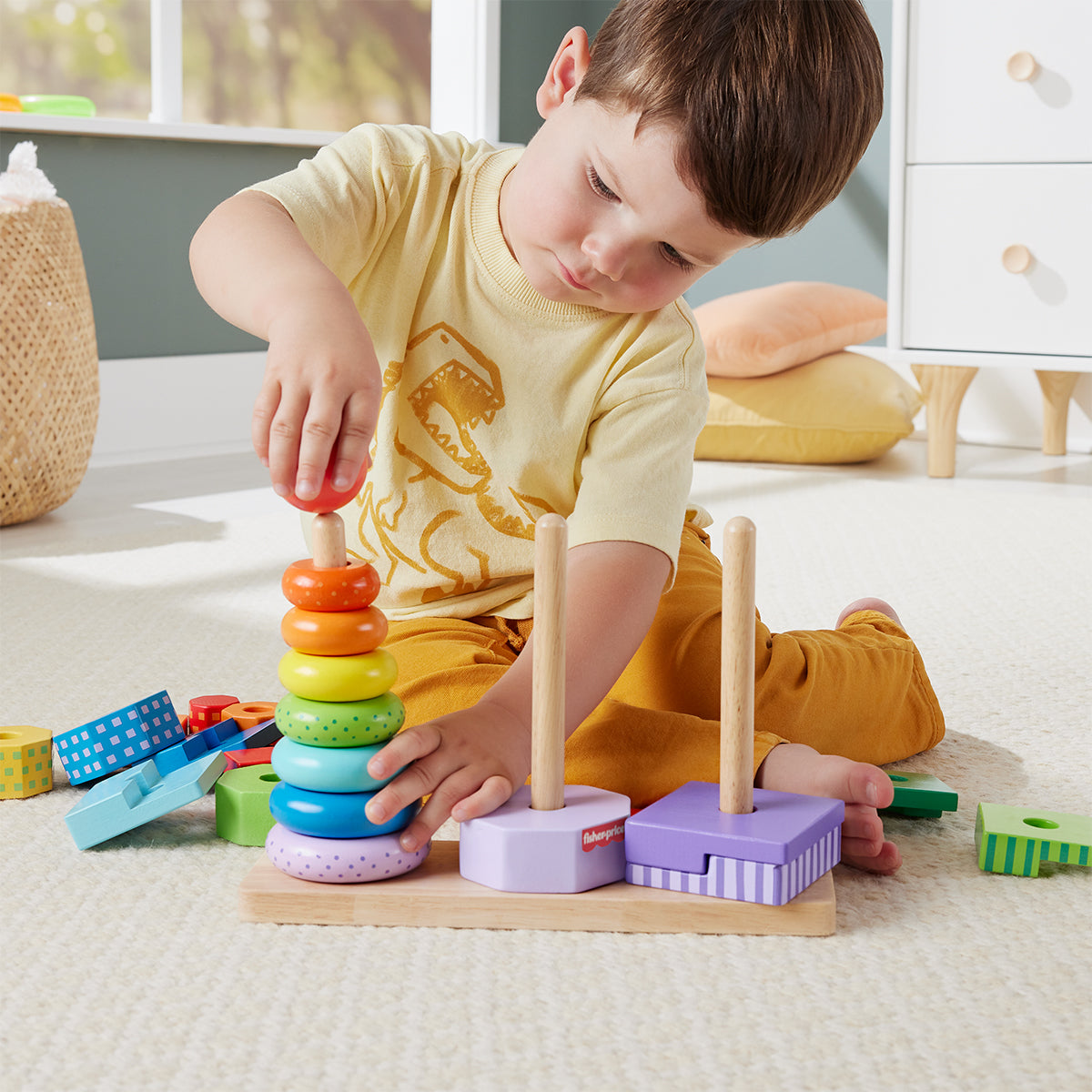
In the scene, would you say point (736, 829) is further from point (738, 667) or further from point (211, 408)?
point (211, 408)

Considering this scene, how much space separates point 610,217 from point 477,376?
0.16 meters

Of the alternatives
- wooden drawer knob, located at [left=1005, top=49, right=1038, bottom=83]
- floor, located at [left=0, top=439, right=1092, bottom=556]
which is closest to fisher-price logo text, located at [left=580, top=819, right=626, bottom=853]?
floor, located at [left=0, top=439, right=1092, bottom=556]

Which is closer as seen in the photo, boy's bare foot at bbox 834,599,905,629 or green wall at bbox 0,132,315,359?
boy's bare foot at bbox 834,599,905,629

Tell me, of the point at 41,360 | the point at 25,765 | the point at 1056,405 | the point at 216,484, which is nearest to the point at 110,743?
the point at 25,765

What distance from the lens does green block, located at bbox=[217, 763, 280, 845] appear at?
694mm

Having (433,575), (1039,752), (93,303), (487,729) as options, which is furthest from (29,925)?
(93,303)

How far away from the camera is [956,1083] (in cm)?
47

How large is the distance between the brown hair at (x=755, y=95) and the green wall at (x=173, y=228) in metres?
1.73

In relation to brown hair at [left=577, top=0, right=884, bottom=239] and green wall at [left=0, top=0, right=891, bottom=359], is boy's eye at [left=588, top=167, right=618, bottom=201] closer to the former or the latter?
brown hair at [left=577, top=0, right=884, bottom=239]

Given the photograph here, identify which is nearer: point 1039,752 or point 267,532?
point 1039,752

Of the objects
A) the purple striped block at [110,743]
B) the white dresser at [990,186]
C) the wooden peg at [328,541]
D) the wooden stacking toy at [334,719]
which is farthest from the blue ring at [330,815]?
the white dresser at [990,186]

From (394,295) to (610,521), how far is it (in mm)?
206

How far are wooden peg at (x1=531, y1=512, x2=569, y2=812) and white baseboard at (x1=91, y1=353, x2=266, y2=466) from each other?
1.75 meters

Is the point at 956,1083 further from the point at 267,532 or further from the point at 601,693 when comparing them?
the point at 267,532
